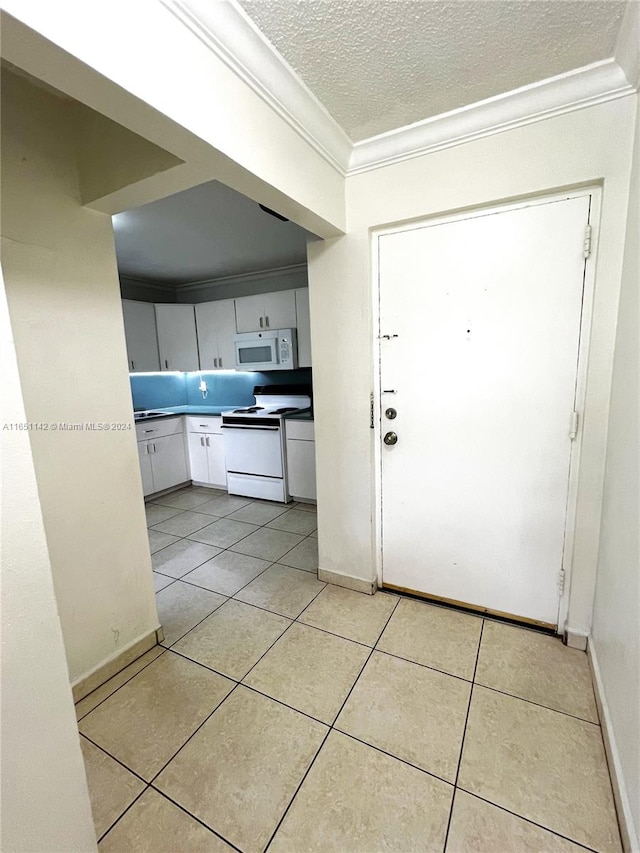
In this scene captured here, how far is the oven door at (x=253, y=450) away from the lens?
378cm

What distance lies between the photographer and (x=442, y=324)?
1862 millimetres

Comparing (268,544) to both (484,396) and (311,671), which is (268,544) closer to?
(311,671)

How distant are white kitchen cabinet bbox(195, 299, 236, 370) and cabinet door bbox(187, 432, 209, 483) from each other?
841 mm

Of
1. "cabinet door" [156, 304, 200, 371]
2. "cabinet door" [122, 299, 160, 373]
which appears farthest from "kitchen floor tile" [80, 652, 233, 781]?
"cabinet door" [156, 304, 200, 371]

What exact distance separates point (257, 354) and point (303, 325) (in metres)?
0.61

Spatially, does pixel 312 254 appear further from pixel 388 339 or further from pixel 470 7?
pixel 470 7

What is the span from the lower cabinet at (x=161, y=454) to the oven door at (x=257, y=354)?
102 centimetres

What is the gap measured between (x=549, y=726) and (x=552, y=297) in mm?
1703

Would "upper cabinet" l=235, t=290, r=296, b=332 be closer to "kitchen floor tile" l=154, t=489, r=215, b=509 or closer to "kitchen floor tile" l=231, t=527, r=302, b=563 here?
"kitchen floor tile" l=154, t=489, r=215, b=509

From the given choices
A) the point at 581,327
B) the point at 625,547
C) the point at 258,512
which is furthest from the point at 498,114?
the point at 258,512

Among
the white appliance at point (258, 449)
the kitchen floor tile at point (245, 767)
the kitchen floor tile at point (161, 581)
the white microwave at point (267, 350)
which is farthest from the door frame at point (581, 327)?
the white microwave at point (267, 350)

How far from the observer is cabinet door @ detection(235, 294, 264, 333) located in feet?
13.3

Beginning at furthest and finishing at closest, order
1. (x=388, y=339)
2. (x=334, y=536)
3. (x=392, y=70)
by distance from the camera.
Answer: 1. (x=334, y=536)
2. (x=388, y=339)
3. (x=392, y=70)

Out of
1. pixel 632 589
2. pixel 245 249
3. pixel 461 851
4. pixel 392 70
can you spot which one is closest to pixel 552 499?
pixel 632 589
